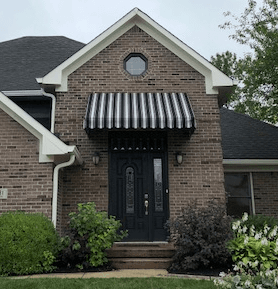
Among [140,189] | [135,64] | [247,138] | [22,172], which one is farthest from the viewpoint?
[247,138]

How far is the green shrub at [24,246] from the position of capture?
24.7ft

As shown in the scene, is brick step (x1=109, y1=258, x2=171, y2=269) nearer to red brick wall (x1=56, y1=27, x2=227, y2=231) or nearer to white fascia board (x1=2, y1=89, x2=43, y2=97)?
red brick wall (x1=56, y1=27, x2=227, y2=231)

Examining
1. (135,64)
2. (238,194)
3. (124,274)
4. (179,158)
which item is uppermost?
(135,64)

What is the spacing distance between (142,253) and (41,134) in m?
4.05

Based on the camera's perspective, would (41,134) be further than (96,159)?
No

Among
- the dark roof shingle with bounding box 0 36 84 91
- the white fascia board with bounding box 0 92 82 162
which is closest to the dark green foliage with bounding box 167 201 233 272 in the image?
the white fascia board with bounding box 0 92 82 162

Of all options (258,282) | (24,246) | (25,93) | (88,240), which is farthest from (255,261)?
(25,93)

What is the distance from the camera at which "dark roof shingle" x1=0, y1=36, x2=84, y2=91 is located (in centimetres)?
1327

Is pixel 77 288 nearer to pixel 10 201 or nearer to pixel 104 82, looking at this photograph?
pixel 10 201

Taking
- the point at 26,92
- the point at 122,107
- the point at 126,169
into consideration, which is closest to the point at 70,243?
the point at 126,169

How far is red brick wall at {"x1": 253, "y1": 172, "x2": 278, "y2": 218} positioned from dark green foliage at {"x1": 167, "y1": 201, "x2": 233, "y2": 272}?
4.77 meters

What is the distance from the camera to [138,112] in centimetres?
1020

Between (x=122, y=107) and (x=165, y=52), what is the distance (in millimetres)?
2625

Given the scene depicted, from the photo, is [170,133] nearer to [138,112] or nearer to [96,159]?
[138,112]
